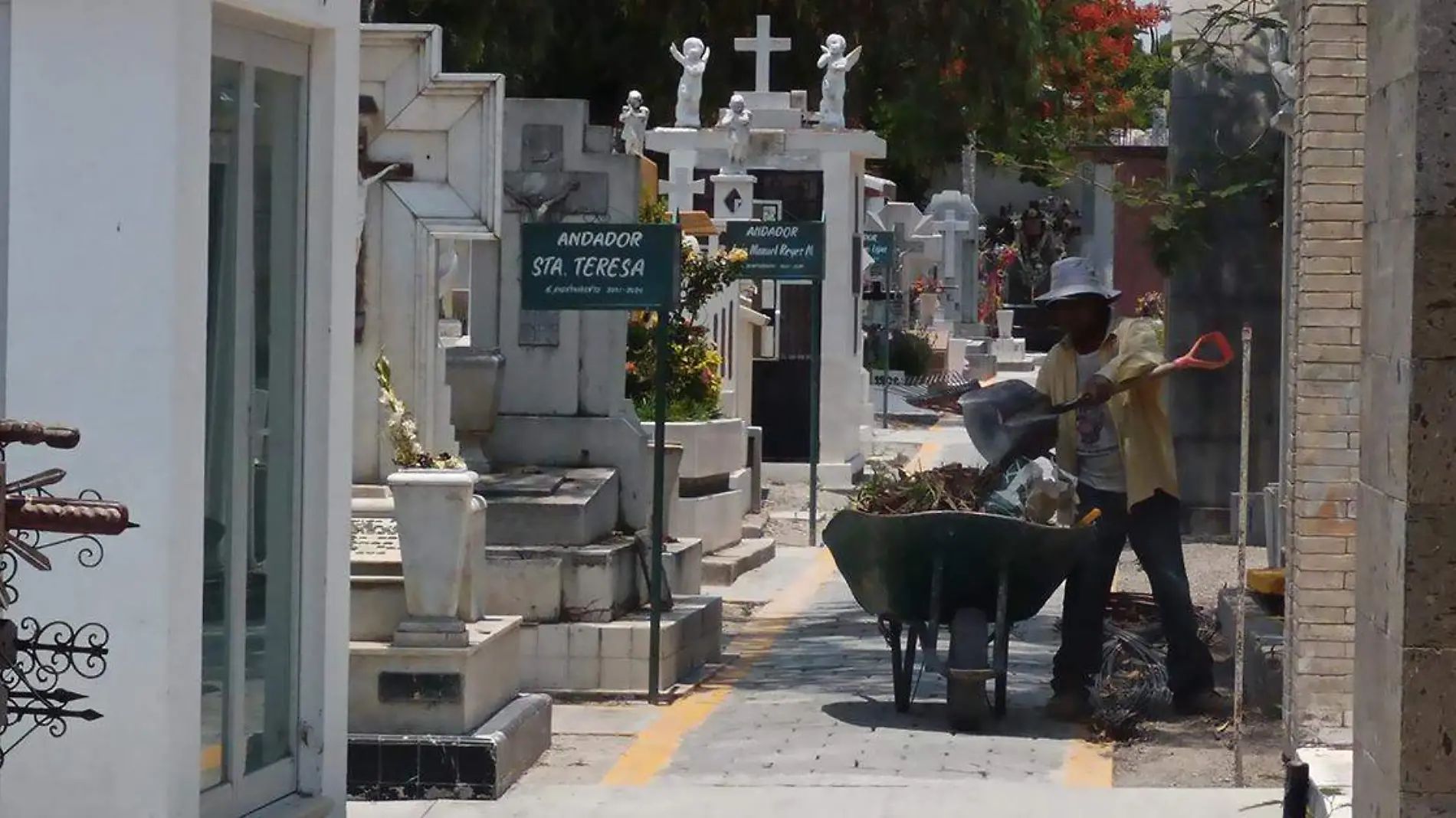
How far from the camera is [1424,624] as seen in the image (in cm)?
565

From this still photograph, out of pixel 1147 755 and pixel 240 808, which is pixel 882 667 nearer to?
pixel 1147 755

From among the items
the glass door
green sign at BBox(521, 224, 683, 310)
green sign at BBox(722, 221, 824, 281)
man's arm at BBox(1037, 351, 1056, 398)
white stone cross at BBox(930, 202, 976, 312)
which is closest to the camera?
the glass door

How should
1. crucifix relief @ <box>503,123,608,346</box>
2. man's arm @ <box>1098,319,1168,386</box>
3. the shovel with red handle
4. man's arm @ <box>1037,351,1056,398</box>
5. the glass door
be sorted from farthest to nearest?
crucifix relief @ <box>503,123,608,346</box> → man's arm @ <box>1037,351,1056,398</box> → the shovel with red handle → man's arm @ <box>1098,319,1168,386</box> → the glass door

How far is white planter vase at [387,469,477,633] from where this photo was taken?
31.5 feet

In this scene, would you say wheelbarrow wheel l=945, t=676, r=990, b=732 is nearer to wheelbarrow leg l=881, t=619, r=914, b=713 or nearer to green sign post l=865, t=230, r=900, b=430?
wheelbarrow leg l=881, t=619, r=914, b=713

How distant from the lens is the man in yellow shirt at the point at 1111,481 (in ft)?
36.5

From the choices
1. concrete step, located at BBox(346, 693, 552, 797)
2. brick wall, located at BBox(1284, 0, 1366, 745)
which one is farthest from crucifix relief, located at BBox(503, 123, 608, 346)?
brick wall, located at BBox(1284, 0, 1366, 745)

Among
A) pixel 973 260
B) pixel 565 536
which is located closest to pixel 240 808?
pixel 565 536

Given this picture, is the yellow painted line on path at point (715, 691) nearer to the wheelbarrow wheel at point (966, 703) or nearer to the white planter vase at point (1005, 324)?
the wheelbarrow wheel at point (966, 703)

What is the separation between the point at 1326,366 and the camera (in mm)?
9141

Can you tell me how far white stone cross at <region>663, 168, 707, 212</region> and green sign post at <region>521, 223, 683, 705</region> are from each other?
11.3 m

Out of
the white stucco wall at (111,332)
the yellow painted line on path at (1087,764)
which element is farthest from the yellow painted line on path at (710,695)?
the white stucco wall at (111,332)

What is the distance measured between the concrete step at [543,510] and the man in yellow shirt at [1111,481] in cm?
263

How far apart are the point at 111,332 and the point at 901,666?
599cm
